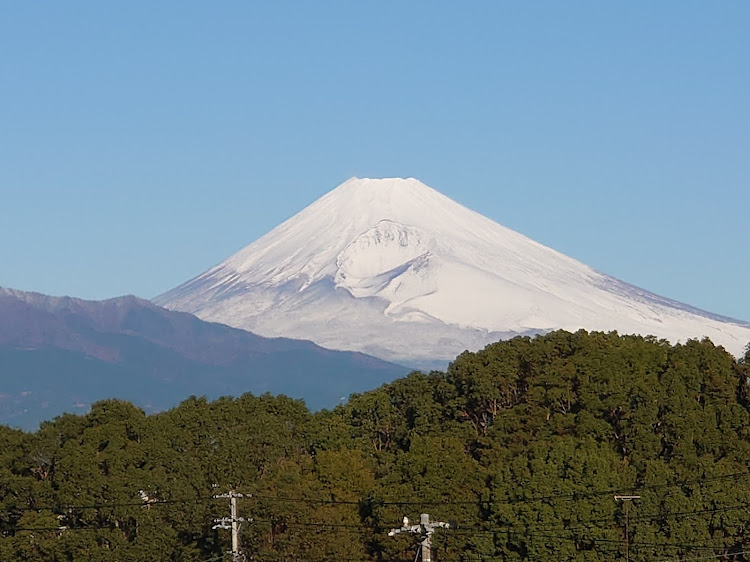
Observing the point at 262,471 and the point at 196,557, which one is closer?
the point at 196,557

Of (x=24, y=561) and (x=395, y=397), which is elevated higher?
(x=395, y=397)

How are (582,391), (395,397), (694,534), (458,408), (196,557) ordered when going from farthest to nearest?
1. (395,397)
2. (458,408)
3. (582,391)
4. (196,557)
5. (694,534)

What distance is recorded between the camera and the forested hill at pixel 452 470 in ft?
213

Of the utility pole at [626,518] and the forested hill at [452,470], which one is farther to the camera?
the forested hill at [452,470]

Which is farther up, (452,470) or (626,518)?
(452,470)

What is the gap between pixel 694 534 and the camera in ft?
210

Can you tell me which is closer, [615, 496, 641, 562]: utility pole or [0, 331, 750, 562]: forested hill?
[615, 496, 641, 562]: utility pole

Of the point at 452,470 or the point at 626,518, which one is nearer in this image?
the point at 626,518

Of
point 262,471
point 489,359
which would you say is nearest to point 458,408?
point 489,359

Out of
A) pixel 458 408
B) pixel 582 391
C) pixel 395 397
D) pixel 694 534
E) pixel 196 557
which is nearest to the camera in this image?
pixel 694 534

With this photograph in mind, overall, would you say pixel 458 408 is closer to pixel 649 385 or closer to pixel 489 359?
pixel 489 359

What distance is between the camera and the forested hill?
64938 mm

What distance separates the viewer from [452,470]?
6938 cm

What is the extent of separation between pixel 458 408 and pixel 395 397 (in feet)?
19.9
